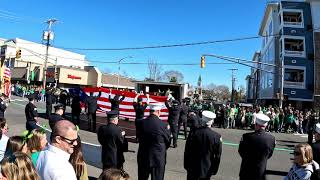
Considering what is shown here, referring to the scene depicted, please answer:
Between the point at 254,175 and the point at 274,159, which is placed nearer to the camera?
the point at 254,175

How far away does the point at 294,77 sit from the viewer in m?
46.8

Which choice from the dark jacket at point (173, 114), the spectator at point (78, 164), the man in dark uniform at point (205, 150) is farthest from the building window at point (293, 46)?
the spectator at point (78, 164)

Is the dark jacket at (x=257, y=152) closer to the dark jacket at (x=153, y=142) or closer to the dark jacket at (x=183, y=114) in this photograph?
the dark jacket at (x=153, y=142)

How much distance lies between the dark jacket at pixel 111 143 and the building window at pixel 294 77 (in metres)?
40.5

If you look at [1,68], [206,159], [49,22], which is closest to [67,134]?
[206,159]

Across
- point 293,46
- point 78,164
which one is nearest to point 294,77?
point 293,46

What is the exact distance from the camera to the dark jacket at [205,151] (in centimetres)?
732

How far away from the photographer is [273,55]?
51.6m

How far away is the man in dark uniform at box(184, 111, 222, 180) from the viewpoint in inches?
288

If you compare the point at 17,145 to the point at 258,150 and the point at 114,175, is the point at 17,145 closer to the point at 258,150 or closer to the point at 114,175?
the point at 114,175

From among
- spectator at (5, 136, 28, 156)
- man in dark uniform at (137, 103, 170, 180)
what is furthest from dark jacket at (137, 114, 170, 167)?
spectator at (5, 136, 28, 156)

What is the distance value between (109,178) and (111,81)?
266 ft

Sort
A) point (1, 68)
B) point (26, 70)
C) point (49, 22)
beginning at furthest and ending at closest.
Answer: point (26, 70)
point (49, 22)
point (1, 68)

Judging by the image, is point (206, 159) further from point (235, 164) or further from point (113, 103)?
point (113, 103)
